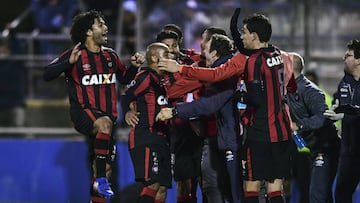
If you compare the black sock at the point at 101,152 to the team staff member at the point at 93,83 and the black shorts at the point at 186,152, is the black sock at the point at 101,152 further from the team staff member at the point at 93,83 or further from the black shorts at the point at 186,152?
the black shorts at the point at 186,152

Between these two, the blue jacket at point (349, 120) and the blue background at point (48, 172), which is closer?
the blue jacket at point (349, 120)

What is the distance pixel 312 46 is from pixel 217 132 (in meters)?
6.02

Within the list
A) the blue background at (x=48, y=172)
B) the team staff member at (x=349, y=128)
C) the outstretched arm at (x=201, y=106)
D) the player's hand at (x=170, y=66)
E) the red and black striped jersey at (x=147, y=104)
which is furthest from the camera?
the blue background at (x=48, y=172)

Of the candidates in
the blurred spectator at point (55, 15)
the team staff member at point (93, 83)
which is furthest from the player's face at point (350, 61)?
the blurred spectator at point (55, 15)

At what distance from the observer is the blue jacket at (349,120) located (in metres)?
11.4

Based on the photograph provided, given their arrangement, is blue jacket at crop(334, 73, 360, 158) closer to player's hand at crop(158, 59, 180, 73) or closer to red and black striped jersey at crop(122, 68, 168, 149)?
red and black striped jersey at crop(122, 68, 168, 149)

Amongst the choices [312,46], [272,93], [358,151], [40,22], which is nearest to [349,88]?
[358,151]

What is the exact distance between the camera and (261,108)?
1027 centimetres

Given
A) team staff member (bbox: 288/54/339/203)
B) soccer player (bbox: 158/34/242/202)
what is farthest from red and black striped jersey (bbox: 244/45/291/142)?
team staff member (bbox: 288/54/339/203)

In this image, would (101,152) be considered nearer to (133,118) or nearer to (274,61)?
(133,118)

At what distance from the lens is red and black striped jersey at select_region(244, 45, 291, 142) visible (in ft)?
33.5

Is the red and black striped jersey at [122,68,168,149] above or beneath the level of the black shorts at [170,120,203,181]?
above

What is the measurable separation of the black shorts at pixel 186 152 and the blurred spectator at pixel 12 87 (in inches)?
174

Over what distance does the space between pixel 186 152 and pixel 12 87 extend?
4904mm
